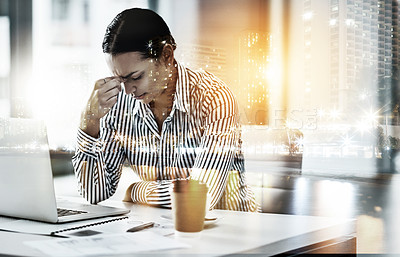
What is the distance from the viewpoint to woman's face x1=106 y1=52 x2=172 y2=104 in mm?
1938

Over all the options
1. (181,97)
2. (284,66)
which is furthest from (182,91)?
(284,66)

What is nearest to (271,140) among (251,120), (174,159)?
(251,120)

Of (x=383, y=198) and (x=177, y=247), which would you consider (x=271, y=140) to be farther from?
(x=177, y=247)

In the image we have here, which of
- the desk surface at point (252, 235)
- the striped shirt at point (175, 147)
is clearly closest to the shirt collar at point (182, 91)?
the striped shirt at point (175, 147)

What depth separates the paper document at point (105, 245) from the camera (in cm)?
71

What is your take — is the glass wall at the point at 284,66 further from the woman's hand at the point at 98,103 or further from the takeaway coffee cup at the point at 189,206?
the takeaway coffee cup at the point at 189,206

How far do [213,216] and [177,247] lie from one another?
23 cm

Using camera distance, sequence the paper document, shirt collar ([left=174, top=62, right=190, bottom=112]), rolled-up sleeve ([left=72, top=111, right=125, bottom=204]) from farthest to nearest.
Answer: shirt collar ([left=174, top=62, right=190, bottom=112])
rolled-up sleeve ([left=72, top=111, right=125, bottom=204])
the paper document

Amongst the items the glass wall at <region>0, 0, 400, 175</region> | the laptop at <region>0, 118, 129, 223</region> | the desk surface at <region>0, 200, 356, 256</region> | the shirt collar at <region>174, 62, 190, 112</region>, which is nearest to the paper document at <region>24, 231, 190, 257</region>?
the desk surface at <region>0, 200, 356, 256</region>

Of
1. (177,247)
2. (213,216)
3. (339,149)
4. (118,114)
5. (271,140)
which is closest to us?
(177,247)

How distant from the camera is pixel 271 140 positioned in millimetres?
3184

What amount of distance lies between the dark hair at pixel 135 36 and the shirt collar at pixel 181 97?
17 centimetres

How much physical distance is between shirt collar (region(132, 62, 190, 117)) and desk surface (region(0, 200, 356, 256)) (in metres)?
0.83

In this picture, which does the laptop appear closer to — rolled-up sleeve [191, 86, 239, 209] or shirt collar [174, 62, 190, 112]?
rolled-up sleeve [191, 86, 239, 209]
